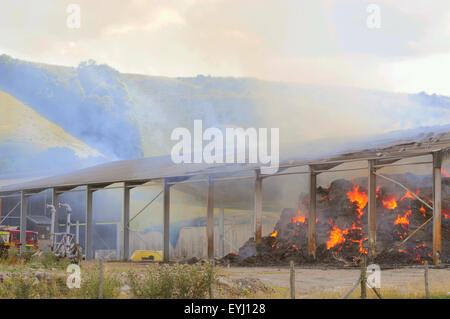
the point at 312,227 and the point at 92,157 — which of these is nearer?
the point at 312,227

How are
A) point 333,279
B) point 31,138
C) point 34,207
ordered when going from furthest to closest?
point 31,138
point 34,207
point 333,279

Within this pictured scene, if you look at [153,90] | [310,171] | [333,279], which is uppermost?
[153,90]

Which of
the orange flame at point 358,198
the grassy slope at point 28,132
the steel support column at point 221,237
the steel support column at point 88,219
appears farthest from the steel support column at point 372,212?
the grassy slope at point 28,132

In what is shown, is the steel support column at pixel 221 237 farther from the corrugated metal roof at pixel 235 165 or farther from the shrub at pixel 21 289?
the shrub at pixel 21 289

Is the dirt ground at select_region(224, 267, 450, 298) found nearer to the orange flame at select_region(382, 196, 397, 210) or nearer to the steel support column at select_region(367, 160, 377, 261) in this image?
the steel support column at select_region(367, 160, 377, 261)

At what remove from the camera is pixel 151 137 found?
11525 centimetres

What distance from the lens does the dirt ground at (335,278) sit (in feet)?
55.4

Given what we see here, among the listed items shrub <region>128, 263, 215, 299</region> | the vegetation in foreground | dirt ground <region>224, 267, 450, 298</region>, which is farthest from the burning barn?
shrub <region>128, 263, 215, 299</region>

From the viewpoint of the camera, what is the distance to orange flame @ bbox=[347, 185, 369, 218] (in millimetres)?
25250

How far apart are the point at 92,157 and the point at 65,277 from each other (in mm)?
64744

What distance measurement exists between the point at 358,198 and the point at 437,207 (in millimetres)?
4278

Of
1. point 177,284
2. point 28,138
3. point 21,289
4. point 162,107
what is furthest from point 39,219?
point 162,107
